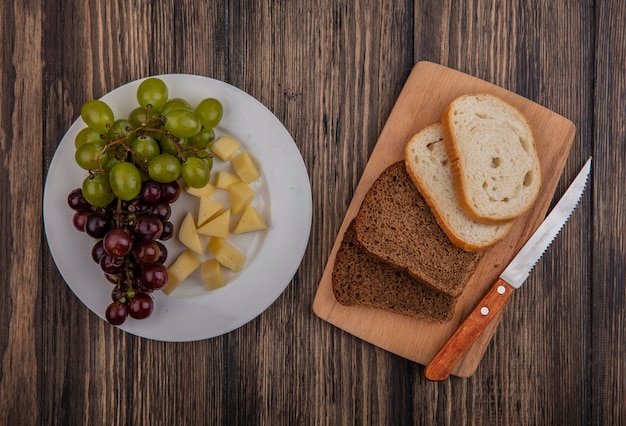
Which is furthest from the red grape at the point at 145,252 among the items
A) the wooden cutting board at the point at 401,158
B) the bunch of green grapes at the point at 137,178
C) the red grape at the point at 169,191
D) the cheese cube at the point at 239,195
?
the wooden cutting board at the point at 401,158

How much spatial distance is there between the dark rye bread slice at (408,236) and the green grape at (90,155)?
0.57m

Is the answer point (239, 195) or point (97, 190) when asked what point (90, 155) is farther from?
point (239, 195)

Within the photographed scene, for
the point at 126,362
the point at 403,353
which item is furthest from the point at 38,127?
the point at 403,353

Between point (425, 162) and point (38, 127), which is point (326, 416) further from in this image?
point (38, 127)

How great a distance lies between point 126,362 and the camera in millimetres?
1287

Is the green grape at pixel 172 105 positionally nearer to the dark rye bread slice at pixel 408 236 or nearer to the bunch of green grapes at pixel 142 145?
the bunch of green grapes at pixel 142 145

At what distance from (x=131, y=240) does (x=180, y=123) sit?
0.84 ft

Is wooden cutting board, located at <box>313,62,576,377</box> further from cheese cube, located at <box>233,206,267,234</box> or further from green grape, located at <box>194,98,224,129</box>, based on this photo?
green grape, located at <box>194,98,224,129</box>

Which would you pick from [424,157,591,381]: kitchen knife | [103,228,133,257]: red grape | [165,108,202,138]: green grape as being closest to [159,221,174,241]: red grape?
[103,228,133,257]: red grape

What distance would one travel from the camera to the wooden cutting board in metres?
1.26

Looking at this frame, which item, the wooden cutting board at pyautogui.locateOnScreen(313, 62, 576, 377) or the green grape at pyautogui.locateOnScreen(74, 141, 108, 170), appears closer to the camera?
the green grape at pyautogui.locateOnScreen(74, 141, 108, 170)

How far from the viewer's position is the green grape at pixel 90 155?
3.53 ft

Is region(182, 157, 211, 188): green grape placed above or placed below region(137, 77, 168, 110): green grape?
below

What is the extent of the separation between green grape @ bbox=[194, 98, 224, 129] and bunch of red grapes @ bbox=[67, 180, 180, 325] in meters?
0.15
